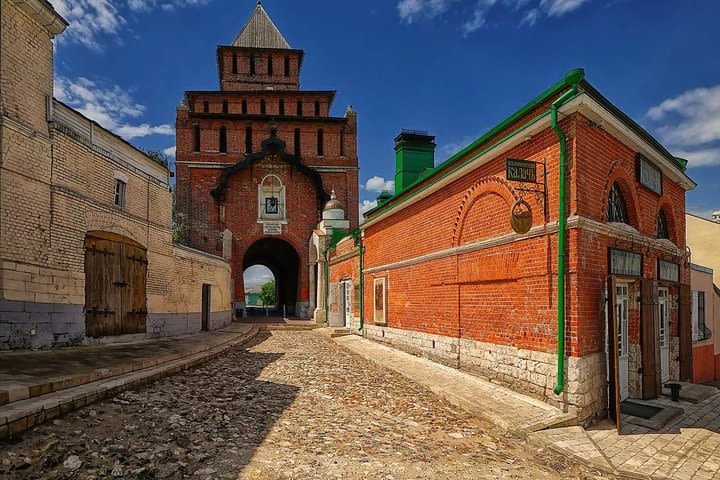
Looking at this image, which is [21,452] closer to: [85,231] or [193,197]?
[85,231]

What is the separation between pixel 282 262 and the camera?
35.9 meters

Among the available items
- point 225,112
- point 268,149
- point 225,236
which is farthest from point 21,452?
point 225,112

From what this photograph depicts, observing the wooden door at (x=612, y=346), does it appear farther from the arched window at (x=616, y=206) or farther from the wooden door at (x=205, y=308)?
the wooden door at (x=205, y=308)

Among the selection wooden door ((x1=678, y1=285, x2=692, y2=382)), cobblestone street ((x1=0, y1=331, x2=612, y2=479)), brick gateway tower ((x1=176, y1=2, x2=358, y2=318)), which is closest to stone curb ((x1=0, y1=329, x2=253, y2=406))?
cobblestone street ((x1=0, y1=331, x2=612, y2=479))

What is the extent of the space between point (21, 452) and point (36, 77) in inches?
326

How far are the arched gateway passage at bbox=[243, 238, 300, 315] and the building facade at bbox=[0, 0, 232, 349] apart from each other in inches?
611

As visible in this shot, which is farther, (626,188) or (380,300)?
(380,300)

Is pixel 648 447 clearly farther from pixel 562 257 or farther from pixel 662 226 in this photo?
pixel 662 226

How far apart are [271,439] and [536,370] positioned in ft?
14.0

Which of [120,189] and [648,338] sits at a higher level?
[120,189]

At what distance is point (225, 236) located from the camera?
26.3 metres

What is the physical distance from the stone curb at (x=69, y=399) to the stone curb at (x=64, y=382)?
3.5 inches

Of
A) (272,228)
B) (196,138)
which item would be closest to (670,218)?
(272,228)

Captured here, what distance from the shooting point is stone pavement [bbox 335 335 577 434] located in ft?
19.7
